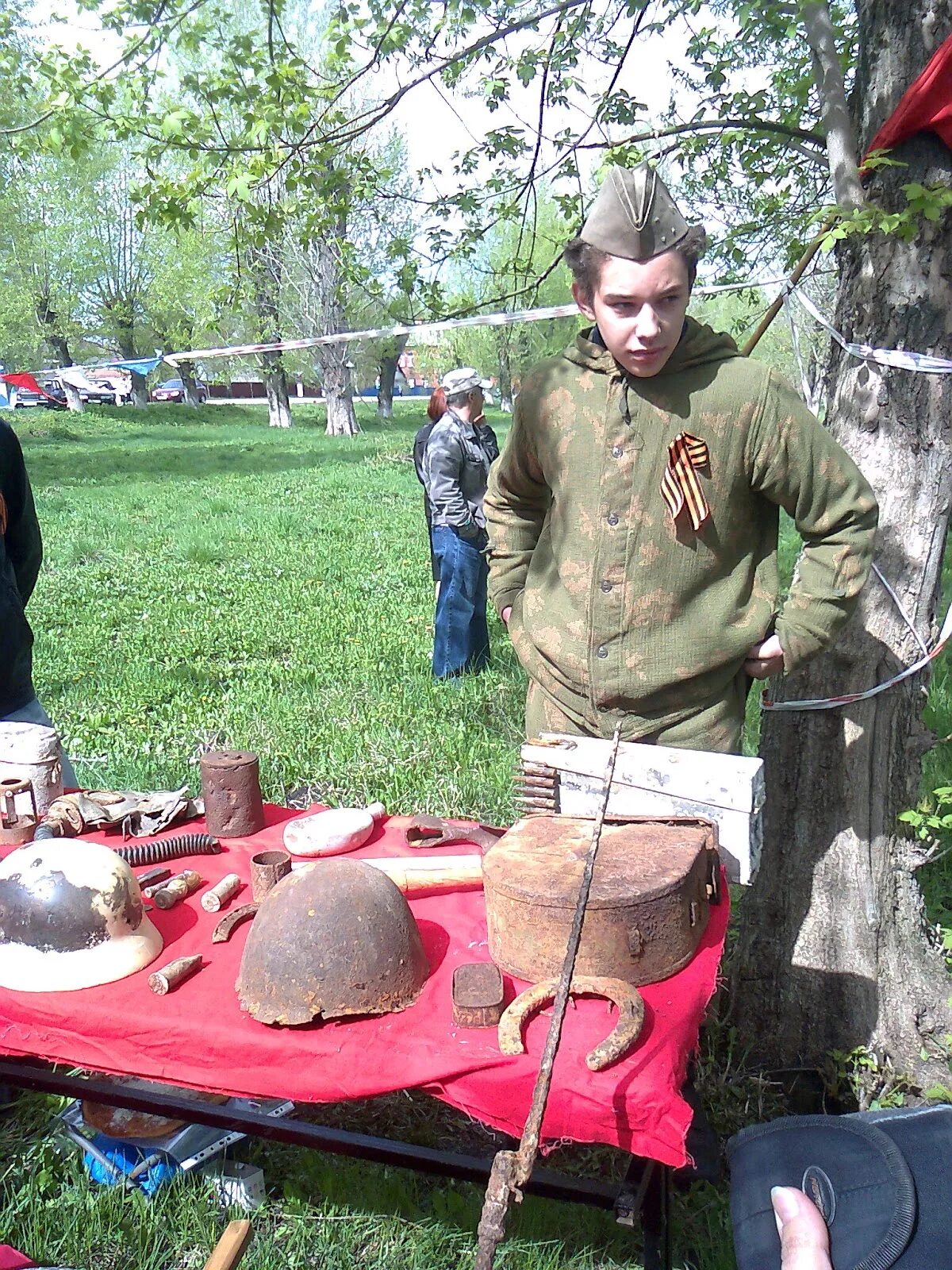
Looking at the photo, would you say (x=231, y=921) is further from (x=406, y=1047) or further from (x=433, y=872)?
(x=406, y=1047)

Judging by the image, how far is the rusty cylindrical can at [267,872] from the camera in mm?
2318

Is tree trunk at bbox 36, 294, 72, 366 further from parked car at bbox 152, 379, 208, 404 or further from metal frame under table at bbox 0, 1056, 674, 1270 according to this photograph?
metal frame under table at bbox 0, 1056, 674, 1270

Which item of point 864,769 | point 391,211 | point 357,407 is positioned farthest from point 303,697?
point 357,407

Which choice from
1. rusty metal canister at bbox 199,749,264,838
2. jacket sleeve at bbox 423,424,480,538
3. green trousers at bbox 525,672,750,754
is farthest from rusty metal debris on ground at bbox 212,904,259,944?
jacket sleeve at bbox 423,424,480,538

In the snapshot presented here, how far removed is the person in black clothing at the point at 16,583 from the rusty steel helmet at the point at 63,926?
108cm

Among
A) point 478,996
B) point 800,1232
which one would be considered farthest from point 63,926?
point 800,1232

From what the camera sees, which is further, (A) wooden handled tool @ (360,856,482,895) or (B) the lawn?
(B) the lawn

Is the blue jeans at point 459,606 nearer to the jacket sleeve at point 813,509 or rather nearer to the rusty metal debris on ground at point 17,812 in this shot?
the rusty metal debris on ground at point 17,812

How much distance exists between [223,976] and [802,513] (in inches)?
61.8

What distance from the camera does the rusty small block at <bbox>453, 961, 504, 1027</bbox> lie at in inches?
72.3

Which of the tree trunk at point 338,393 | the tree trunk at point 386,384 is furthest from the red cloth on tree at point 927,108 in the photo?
the tree trunk at point 386,384

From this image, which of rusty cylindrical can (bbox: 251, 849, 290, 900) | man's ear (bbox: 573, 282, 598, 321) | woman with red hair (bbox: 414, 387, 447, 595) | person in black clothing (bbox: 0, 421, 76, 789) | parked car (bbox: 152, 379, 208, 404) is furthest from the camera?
parked car (bbox: 152, 379, 208, 404)

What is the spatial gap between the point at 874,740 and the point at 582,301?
56.5 inches

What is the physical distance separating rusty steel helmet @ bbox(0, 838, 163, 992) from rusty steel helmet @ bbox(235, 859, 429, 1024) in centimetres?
30
